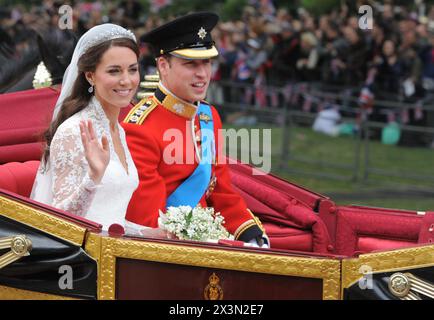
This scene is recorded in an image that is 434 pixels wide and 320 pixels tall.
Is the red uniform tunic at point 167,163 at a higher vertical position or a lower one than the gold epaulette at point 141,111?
lower

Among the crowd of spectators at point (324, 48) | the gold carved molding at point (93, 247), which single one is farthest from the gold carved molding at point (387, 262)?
the crowd of spectators at point (324, 48)

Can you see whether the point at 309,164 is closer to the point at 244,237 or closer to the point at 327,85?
the point at 327,85

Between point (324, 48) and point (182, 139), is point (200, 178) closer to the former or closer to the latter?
point (182, 139)

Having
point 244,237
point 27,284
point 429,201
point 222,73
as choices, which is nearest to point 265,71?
point 222,73

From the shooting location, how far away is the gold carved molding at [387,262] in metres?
3.67

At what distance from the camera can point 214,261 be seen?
152 inches

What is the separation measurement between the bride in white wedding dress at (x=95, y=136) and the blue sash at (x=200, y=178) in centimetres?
36

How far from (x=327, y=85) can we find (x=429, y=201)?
385 cm

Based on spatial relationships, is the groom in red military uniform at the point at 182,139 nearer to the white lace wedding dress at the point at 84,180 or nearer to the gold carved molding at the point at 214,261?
the white lace wedding dress at the point at 84,180

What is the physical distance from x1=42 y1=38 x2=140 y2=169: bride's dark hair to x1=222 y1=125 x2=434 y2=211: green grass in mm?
5445

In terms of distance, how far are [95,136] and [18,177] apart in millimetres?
770

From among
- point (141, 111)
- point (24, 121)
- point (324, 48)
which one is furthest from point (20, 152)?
point (324, 48)

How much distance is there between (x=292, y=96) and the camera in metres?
12.6

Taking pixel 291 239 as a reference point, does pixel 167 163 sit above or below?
above
